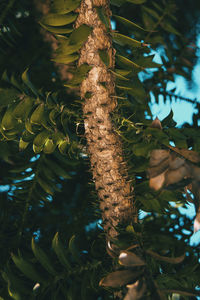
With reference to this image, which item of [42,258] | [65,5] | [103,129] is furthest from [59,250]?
[65,5]

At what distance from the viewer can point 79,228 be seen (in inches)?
15.8

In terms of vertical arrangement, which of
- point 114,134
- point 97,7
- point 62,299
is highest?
point 97,7

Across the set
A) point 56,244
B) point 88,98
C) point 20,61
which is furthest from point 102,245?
point 20,61

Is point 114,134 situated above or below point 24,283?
above

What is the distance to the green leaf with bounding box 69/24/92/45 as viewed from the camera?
25 cm

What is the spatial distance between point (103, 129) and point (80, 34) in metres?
0.09

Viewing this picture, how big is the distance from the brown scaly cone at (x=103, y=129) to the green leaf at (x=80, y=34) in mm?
16

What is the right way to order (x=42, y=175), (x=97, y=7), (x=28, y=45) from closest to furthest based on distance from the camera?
(x=97, y=7) < (x=42, y=175) < (x=28, y=45)

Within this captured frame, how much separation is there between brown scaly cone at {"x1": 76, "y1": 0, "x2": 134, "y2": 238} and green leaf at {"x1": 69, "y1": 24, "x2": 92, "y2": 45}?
0.05ft

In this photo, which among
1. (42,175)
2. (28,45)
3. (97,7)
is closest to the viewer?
(97,7)

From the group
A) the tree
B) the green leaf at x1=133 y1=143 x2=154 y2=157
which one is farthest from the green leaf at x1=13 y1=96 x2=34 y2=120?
the green leaf at x1=133 y1=143 x2=154 y2=157

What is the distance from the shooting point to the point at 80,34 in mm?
251

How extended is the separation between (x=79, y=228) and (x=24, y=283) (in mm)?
114

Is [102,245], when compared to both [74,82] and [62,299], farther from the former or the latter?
[74,82]
